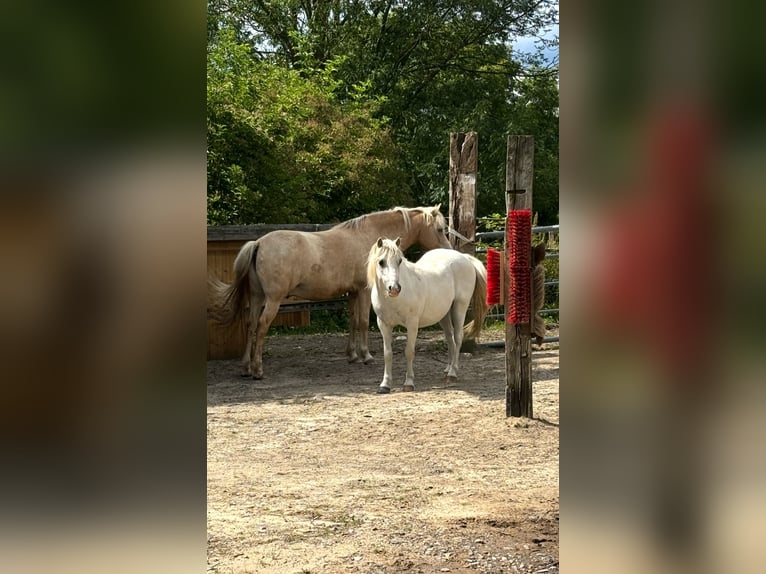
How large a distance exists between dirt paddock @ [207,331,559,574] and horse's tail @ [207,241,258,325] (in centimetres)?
58

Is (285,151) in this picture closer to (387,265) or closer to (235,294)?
(235,294)

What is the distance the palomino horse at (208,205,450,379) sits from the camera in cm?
775

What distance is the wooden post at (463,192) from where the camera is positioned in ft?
29.3

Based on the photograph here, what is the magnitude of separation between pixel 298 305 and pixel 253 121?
253 centimetres

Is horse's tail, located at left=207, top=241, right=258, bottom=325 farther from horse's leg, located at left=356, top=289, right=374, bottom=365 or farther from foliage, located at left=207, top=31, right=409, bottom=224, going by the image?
foliage, located at left=207, top=31, right=409, bottom=224

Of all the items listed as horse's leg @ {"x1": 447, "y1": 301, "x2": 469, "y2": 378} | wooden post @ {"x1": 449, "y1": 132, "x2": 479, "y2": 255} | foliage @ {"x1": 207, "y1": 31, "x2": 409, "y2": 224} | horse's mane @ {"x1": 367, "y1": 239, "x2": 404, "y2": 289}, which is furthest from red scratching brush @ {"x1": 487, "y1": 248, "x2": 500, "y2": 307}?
foliage @ {"x1": 207, "y1": 31, "x2": 409, "y2": 224}

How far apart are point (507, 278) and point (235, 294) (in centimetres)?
312

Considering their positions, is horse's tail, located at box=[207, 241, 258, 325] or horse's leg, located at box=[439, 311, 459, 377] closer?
horse's leg, located at box=[439, 311, 459, 377]
